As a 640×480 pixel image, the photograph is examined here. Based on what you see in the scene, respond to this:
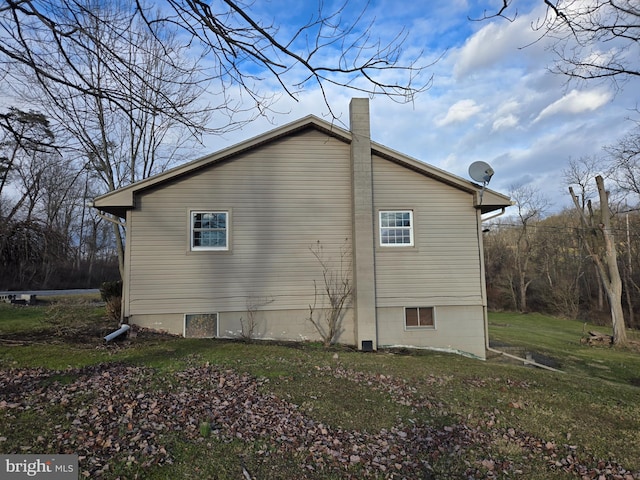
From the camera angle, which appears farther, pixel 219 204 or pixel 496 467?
pixel 219 204

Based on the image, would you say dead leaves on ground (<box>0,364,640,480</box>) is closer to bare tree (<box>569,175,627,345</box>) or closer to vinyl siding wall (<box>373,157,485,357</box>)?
vinyl siding wall (<box>373,157,485,357</box>)

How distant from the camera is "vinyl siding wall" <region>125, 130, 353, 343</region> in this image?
984 cm

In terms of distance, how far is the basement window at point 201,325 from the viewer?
9.97 meters

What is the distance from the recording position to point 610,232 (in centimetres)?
1906

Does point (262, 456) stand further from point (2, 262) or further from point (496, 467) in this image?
point (2, 262)

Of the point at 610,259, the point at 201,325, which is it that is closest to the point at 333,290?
the point at 201,325

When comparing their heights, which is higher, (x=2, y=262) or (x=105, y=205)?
(x=105, y=205)

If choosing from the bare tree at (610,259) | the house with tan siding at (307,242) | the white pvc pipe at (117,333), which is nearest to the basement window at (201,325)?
the house with tan siding at (307,242)

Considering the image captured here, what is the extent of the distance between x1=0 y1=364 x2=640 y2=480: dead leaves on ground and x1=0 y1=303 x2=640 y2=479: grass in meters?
0.07

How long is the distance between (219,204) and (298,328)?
12.9 feet

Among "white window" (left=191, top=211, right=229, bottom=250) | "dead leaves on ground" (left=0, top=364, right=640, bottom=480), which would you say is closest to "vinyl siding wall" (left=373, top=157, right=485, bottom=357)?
"white window" (left=191, top=211, right=229, bottom=250)

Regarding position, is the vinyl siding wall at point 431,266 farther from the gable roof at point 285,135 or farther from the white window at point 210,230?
the white window at point 210,230

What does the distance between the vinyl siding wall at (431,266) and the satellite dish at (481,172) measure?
616 millimetres

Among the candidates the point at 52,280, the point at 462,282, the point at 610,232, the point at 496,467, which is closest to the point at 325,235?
the point at 462,282
